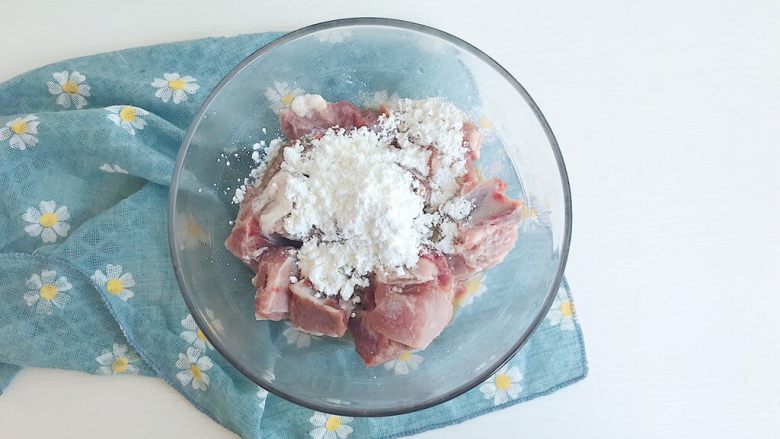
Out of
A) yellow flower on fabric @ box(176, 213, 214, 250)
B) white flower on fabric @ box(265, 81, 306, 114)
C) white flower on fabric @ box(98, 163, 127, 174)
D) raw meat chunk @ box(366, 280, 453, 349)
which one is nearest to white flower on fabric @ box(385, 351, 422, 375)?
raw meat chunk @ box(366, 280, 453, 349)

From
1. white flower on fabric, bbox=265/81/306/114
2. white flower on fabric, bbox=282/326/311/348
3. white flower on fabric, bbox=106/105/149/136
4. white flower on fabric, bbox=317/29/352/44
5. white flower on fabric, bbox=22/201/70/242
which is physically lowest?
white flower on fabric, bbox=22/201/70/242

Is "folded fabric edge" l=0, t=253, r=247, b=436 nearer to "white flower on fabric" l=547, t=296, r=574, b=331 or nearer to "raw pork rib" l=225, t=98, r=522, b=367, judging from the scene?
"raw pork rib" l=225, t=98, r=522, b=367

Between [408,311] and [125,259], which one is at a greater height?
[408,311]

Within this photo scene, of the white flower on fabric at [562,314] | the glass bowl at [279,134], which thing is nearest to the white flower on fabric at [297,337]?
the glass bowl at [279,134]

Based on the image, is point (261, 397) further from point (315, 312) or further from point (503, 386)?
point (503, 386)

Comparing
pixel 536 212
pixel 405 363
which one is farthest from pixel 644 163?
pixel 405 363

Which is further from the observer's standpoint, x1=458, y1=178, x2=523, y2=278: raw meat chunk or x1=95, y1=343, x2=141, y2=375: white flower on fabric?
x1=95, y1=343, x2=141, y2=375: white flower on fabric
